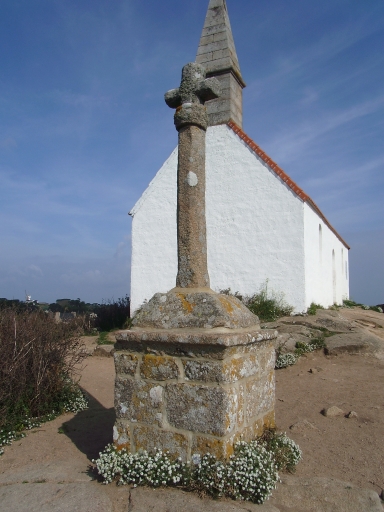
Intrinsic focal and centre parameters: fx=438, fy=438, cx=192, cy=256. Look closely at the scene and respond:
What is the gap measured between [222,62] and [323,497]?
12.8 m

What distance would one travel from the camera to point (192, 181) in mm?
4230

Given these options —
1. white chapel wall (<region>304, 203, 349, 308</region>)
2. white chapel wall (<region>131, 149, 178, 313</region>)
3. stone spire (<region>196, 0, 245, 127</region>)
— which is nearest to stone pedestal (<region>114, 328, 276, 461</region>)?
white chapel wall (<region>304, 203, 349, 308</region>)

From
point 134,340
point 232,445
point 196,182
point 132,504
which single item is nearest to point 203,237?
point 196,182

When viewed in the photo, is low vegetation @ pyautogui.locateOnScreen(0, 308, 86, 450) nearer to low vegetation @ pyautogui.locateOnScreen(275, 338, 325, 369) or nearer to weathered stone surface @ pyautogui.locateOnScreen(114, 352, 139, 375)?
weathered stone surface @ pyautogui.locateOnScreen(114, 352, 139, 375)

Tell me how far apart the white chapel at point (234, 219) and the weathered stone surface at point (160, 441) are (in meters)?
8.22

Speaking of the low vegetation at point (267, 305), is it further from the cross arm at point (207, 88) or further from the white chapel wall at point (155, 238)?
the cross arm at point (207, 88)

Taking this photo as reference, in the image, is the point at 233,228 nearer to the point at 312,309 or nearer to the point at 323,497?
the point at 312,309

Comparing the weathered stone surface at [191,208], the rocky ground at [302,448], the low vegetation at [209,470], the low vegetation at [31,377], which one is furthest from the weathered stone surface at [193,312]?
the low vegetation at [31,377]

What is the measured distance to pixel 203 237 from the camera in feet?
14.0

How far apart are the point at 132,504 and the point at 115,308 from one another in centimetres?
1180

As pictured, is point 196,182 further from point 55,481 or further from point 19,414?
point 19,414

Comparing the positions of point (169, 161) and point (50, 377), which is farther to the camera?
point (169, 161)

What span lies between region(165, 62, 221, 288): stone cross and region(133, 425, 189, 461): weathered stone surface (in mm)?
1315

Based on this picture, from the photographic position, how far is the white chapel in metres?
11.6
